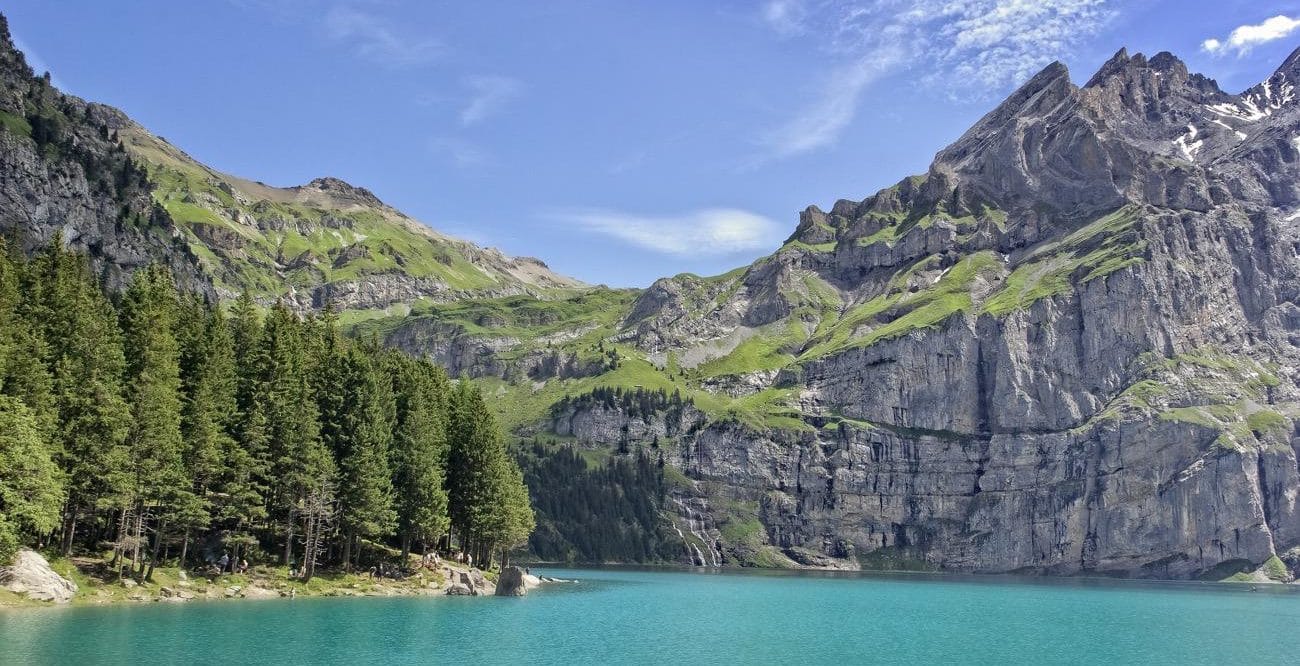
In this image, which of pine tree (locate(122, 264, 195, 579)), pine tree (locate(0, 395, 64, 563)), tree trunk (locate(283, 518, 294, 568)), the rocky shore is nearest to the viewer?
pine tree (locate(0, 395, 64, 563))

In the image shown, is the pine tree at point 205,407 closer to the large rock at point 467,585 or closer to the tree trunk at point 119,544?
the tree trunk at point 119,544

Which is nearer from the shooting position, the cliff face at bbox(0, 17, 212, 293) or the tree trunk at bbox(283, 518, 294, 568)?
the tree trunk at bbox(283, 518, 294, 568)

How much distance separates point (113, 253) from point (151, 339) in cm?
11434

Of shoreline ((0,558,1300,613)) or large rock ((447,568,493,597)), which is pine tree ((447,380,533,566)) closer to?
large rock ((447,568,493,597))

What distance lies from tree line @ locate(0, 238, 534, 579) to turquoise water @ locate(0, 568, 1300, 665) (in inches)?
324

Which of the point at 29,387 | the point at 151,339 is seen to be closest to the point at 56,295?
the point at 151,339

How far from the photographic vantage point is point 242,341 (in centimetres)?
9500

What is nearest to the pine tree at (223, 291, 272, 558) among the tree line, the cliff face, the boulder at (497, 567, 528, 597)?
the tree line

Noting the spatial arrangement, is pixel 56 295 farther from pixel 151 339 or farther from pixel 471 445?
pixel 471 445

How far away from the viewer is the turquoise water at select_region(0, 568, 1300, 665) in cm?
5291

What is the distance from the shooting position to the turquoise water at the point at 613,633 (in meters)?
52.9

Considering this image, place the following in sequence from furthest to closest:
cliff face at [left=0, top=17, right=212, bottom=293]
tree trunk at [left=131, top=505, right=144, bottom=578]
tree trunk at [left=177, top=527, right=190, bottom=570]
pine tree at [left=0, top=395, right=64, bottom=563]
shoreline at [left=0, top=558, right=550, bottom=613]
Result: 1. cliff face at [left=0, top=17, right=212, bottom=293]
2. tree trunk at [left=177, top=527, right=190, bottom=570]
3. tree trunk at [left=131, top=505, right=144, bottom=578]
4. shoreline at [left=0, top=558, right=550, bottom=613]
5. pine tree at [left=0, top=395, right=64, bottom=563]

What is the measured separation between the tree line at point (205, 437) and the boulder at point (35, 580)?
94.0 inches

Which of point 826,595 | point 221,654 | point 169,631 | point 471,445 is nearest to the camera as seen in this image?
point 221,654
